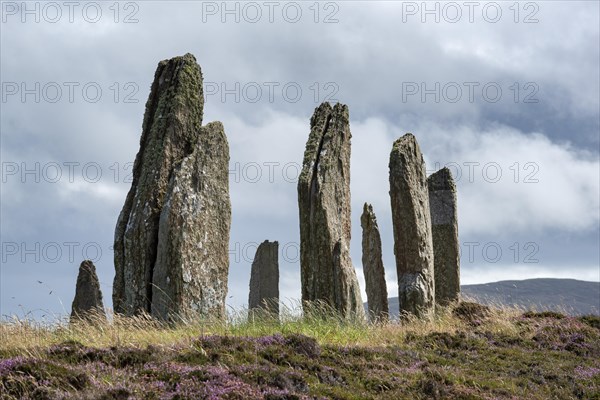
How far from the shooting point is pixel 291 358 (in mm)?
13477

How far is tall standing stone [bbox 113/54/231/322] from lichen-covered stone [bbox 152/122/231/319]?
0.08ft

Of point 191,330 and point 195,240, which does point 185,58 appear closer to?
point 195,240

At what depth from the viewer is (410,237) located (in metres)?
23.9

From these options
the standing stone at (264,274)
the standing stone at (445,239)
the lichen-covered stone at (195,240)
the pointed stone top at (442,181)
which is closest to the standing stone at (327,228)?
the lichen-covered stone at (195,240)

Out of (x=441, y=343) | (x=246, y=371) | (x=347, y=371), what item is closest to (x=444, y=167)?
(x=441, y=343)

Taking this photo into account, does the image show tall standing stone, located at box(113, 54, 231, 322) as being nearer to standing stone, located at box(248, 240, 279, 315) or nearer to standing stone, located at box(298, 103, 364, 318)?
standing stone, located at box(298, 103, 364, 318)

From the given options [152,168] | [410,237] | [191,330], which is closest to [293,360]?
[191,330]

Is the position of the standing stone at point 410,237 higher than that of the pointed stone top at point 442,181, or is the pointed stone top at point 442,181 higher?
the pointed stone top at point 442,181

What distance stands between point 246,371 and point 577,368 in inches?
352

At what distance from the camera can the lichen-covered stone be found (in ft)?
59.4

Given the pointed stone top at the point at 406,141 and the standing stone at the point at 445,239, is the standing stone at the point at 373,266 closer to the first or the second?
the pointed stone top at the point at 406,141

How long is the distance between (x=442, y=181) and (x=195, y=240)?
39.9ft

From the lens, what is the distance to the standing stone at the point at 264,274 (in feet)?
84.4

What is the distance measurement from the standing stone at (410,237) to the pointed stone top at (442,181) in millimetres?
3179
